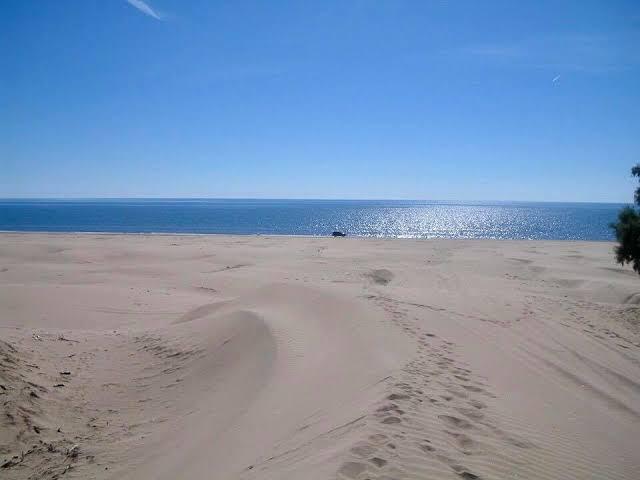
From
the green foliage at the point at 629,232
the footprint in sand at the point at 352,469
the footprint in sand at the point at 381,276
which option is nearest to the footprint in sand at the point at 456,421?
the footprint in sand at the point at 352,469

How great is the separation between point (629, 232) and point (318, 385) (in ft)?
44.5

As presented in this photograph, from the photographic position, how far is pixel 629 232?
1366 centimetres

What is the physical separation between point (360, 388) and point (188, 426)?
9.92 ft

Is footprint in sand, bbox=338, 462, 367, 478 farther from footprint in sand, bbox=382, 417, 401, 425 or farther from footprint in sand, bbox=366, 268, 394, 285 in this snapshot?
footprint in sand, bbox=366, 268, 394, 285

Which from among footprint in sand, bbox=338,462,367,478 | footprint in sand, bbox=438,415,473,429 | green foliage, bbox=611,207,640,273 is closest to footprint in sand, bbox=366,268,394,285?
green foliage, bbox=611,207,640,273

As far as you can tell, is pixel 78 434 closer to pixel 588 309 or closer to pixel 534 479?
pixel 534 479

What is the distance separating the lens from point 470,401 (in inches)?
243

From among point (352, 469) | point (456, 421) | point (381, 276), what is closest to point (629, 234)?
point (381, 276)

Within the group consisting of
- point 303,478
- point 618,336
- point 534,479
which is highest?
point 303,478

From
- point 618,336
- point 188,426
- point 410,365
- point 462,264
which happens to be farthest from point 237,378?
point 462,264

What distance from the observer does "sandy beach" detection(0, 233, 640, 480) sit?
4.87 m

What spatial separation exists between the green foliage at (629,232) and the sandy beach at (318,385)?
2364 millimetres

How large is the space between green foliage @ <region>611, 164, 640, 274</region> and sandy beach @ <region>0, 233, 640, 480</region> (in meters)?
2.36

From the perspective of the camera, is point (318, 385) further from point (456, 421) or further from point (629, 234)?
point (629, 234)
